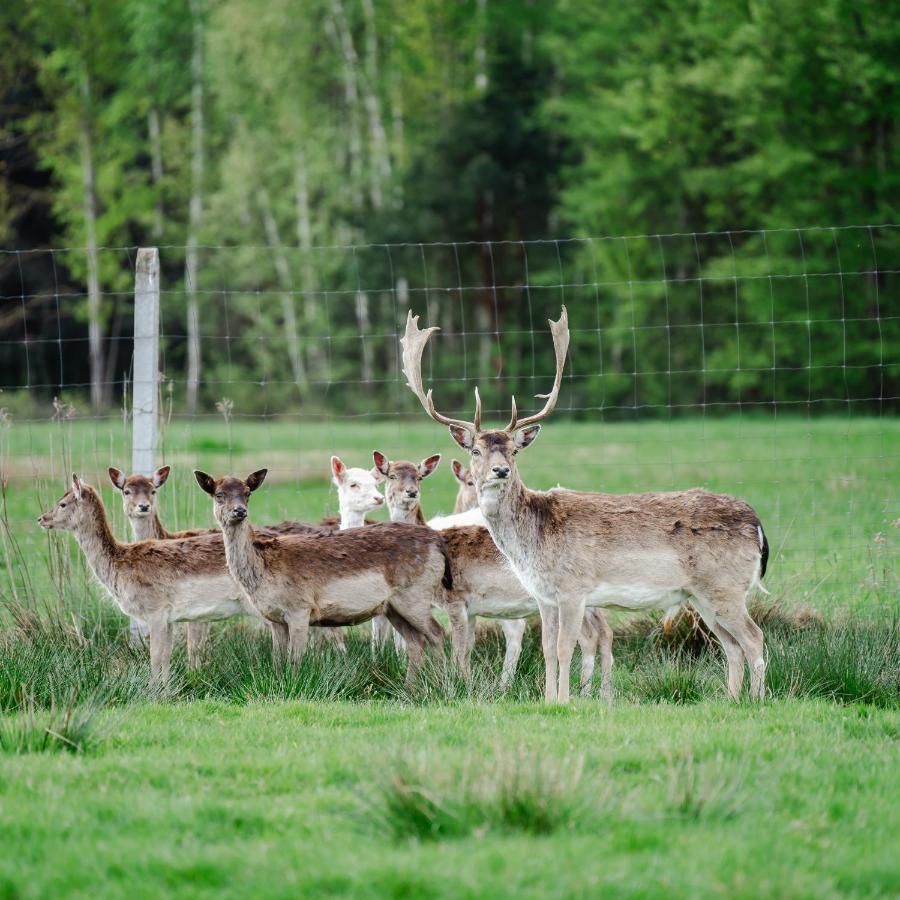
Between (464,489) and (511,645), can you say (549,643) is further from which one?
(464,489)

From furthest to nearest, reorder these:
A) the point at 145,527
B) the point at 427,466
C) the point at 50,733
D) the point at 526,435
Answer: the point at 427,466 < the point at 145,527 < the point at 526,435 < the point at 50,733

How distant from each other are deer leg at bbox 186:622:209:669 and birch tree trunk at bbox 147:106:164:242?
26494 mm

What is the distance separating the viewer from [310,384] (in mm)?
35156

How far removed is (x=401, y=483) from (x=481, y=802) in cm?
452

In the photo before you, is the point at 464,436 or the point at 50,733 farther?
the point at 464,436

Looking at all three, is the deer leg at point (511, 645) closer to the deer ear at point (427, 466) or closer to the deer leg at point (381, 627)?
the deer leg at point (381, 627)

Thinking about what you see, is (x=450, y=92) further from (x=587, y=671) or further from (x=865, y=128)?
(x=587, y=671)

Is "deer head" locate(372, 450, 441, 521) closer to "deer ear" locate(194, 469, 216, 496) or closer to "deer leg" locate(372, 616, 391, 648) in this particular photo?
"deer leg" locate(372, 616, 391, 648)

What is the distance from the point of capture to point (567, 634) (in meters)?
7.27

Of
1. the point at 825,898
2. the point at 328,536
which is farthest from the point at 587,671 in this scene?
the point at 825,898

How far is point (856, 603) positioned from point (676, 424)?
1871 cm

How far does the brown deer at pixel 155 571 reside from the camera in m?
8.00

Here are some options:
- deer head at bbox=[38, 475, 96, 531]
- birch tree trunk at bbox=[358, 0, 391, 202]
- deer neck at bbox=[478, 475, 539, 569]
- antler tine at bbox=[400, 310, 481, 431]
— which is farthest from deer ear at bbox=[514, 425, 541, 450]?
birch tree trunk at bbox=[358, 0, 391, 202]

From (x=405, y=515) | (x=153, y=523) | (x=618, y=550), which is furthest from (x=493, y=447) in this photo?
(x=153, y=523)
